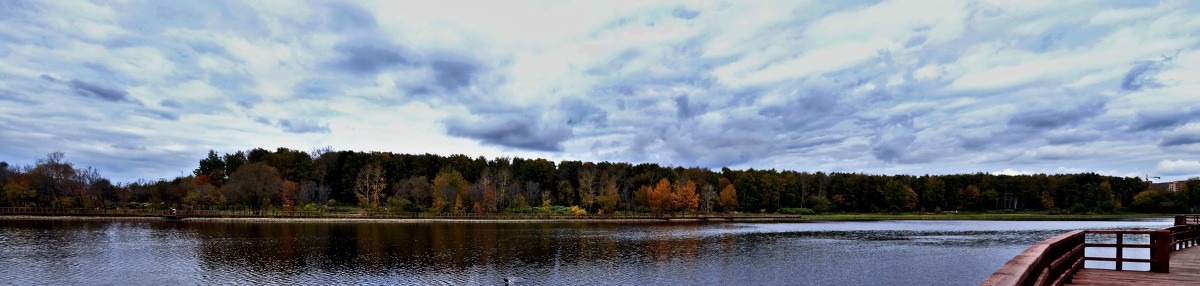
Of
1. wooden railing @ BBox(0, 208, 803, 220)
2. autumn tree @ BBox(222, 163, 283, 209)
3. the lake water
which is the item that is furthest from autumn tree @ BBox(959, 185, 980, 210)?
autumn tree @ BBox(222, 163, 283, 209)

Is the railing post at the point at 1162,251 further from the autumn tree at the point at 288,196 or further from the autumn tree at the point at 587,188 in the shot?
the autumn tree at the point at 288,196

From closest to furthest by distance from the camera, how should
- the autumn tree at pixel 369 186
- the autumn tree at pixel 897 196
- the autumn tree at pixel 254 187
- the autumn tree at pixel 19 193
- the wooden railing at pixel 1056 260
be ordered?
the wooden railing at pixel 1056 260 < the autumn tree at pixel 254 187 < the autumn tree at pixel 19 193 < the autumn tree at pixel 369 186 < the autumn tree at pixel 897 196

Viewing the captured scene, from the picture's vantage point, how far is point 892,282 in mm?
30047

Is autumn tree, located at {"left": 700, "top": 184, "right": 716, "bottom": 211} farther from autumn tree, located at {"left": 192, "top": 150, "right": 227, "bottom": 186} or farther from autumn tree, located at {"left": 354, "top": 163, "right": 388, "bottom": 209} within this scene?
autumn tree, located at {"left": 192, "top": 150, "right": 227, "bottom": 186}

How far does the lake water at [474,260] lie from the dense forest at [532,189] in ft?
139

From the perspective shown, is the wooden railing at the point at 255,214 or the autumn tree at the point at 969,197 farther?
the autumn tree at the point at 969,197

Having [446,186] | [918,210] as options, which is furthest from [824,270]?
[918,210]

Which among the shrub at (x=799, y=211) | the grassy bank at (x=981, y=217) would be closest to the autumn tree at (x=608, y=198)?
the grassy bank at (x=981, y=217)

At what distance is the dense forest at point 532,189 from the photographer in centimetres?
9525

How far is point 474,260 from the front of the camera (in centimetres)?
3800

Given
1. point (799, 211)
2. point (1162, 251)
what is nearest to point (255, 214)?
point (1162, 251)

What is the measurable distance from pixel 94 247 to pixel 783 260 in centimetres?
4810

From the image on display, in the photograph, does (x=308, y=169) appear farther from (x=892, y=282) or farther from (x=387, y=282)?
(x=892, y=282)

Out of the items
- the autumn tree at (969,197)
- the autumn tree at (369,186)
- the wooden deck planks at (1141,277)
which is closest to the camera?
the wooden deck planks at (1141,277)
